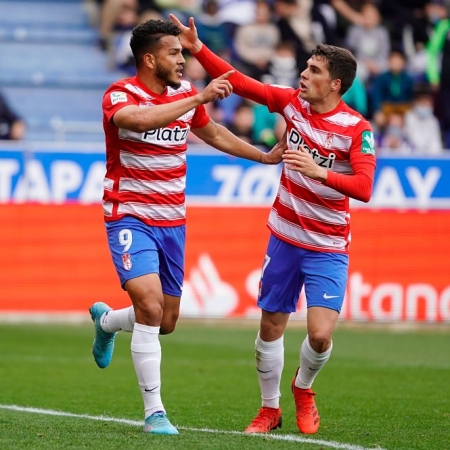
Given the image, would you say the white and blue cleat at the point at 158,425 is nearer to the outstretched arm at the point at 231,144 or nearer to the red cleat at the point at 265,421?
the red cleat at the point at 265,421

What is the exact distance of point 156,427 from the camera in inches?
298

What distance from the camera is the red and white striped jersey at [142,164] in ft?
25.9

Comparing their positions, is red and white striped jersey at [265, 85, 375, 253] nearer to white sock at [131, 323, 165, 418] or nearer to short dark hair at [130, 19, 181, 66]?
short dark hair at [130, 19, 181, 66]

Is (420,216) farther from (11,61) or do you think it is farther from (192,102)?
(192,102)

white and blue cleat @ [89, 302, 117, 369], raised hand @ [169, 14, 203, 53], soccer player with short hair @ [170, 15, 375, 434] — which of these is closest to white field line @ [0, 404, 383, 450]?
soccer player with short hair @ [170, 15, 375, 434]

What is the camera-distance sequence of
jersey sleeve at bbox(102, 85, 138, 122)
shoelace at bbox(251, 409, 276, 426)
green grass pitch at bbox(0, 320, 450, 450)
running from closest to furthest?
1. green grass pitch at bbox(0, 320, 450, 450)
2. jersey sleeve at bbox(102, 85, 138, 122)
3. shoelace at bbox(251, 409, 276, 426)

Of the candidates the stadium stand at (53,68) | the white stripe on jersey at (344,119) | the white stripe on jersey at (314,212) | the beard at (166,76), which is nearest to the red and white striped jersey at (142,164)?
the beard at (166,76)

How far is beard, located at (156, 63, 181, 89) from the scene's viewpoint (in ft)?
26.0

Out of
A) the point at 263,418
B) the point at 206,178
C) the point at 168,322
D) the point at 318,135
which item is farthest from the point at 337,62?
the point at 206,178

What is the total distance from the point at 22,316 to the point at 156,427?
8673 mm

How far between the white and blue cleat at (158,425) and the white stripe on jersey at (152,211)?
4.32 feet

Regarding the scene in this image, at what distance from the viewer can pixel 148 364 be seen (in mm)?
7676

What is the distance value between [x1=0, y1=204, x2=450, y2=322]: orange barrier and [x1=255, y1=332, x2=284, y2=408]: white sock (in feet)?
Answer: 24.6

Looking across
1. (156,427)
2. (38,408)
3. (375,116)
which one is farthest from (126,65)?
(156,427)
